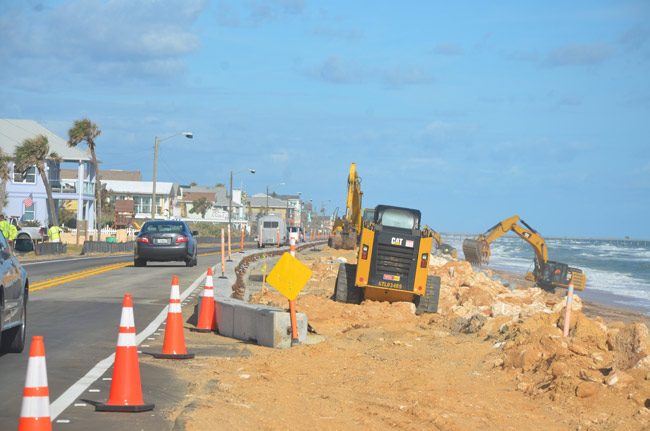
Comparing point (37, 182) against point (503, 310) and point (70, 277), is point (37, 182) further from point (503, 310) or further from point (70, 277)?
point (503, 310)

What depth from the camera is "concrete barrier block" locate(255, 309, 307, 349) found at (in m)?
14.7

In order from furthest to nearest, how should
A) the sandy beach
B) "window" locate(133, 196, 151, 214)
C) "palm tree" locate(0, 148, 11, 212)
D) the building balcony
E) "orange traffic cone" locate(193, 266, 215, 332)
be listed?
1. "window" locate(133, 196, 151, 214)
2. the building balcony
3. "palm tree" locate(0, 148, 11, 212)
4. "orange traffic cone" locate(193, 266, 215, 332)
5. the sandy beach

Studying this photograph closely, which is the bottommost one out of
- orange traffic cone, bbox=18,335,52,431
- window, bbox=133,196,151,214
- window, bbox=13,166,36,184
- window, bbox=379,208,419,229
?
orange traffic cone, bbox=18,335,52,431

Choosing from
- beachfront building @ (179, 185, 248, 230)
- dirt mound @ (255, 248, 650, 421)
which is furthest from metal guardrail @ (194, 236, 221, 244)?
dirt mound @ (255, 248, 650, 421)

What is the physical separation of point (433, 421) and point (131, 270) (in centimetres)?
2510

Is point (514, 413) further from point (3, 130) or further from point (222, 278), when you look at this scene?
point (3, 130)

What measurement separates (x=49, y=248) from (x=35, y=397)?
44.6 m

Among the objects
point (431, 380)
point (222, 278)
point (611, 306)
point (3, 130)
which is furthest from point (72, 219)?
point (431, 380)

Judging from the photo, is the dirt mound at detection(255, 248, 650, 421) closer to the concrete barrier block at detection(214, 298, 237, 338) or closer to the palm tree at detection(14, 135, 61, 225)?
the concrete barrier block at detection(214, 298, 237, 338)

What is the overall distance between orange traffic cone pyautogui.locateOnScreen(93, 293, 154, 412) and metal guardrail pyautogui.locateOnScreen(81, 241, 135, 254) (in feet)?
147

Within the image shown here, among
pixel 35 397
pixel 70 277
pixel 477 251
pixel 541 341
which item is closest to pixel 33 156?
pixel 477 251

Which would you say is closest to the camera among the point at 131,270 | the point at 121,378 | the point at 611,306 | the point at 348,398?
the point at 121,378

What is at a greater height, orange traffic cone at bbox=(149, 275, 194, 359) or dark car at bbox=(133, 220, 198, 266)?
dark car at bbox=(133, 220, 198, 266)

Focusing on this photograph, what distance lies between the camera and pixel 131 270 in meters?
33.8
